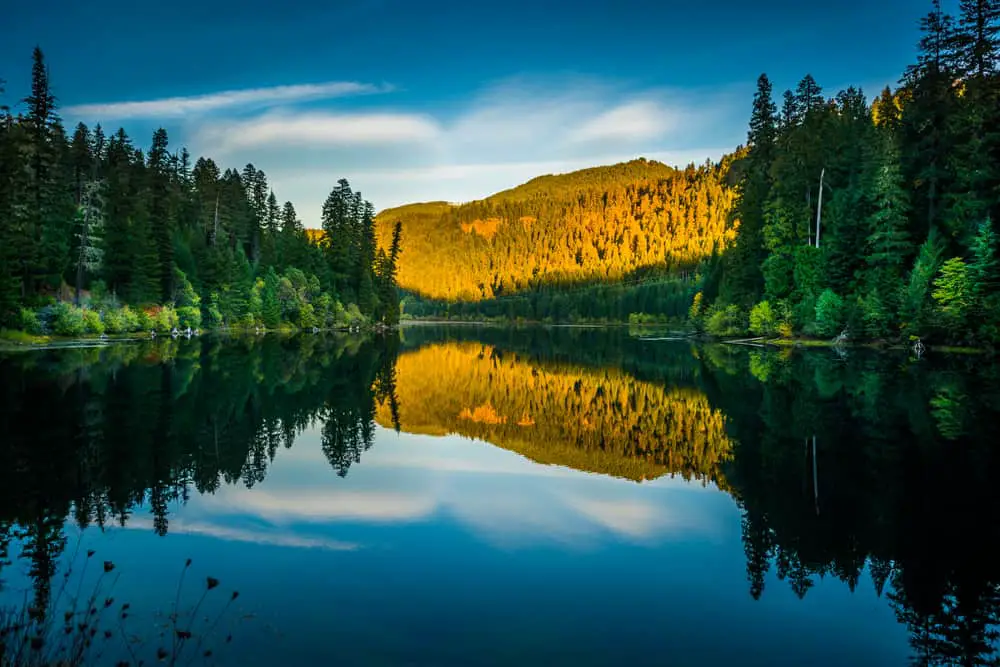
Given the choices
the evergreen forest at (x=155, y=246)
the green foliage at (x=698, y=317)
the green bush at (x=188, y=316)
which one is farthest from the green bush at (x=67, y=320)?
the green foliage at (x=698, y=317)

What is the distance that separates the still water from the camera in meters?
7.28

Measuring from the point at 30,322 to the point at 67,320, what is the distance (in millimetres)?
3341

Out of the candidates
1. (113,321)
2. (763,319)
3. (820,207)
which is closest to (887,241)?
(820,207)

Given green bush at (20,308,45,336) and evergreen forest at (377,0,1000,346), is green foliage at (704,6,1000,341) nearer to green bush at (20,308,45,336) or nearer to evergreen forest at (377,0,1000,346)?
evergreen forest at (377,0,1000,346)

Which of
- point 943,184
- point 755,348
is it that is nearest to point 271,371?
point 755,348

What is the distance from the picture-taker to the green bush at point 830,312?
49.0 m

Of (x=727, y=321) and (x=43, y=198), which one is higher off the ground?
(x=43, y=198)

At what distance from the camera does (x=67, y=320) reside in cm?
4862

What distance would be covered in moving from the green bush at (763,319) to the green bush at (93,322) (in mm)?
56251

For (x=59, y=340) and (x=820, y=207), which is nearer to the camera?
(x=59, y=340)

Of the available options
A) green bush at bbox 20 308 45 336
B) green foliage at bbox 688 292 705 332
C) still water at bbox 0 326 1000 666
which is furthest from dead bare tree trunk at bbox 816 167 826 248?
green bush at bbox 20 308 45 336

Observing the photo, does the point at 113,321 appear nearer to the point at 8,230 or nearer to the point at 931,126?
the point at 8,230

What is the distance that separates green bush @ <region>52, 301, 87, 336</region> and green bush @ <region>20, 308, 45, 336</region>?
1.86 m

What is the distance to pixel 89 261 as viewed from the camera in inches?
2153
